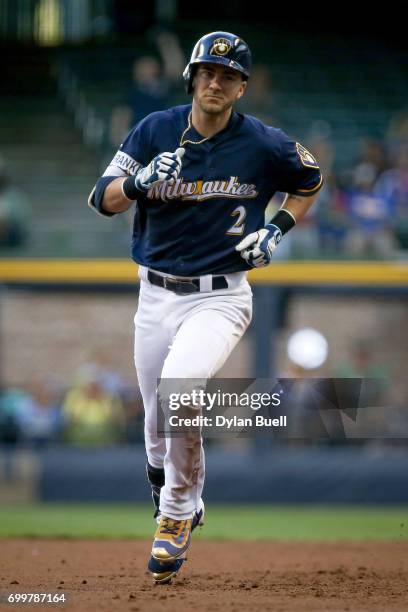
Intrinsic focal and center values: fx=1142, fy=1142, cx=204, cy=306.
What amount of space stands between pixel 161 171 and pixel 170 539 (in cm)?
151

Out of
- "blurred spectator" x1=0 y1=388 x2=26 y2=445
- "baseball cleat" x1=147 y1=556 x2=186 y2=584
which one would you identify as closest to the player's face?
"baseball cleat" x1=147 y1=556 x2=186 y2=584

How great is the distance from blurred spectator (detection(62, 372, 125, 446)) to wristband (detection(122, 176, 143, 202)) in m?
5.94

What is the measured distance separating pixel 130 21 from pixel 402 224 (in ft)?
25.3

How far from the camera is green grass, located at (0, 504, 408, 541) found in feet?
26.2

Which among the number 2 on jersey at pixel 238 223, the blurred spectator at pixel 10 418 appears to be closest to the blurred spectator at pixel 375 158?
the blurred spectator at pixel 10 418

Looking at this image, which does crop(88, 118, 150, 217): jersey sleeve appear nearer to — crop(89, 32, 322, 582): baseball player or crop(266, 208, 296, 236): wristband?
crop(89, 32, 322, 582): baseball player

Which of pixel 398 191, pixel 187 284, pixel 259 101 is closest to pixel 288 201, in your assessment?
pixel 187 284

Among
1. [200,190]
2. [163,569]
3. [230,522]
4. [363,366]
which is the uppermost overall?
[200,190]

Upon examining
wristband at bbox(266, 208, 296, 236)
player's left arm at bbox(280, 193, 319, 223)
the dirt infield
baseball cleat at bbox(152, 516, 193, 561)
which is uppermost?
player's left arm at bbox(280, 193, 319, 223)

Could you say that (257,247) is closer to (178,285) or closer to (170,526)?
(178,285)

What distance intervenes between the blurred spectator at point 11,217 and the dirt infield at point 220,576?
441 cm

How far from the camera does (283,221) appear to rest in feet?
16.7

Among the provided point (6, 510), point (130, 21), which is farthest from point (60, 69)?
point (6, 510)

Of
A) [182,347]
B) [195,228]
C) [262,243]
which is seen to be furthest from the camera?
[195,228]
